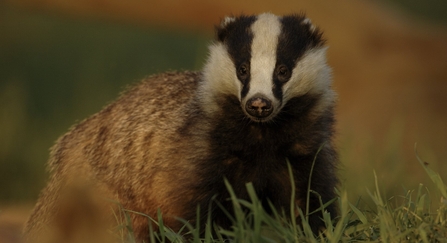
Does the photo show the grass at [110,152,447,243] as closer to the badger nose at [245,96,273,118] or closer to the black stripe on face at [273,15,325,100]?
the badger nose at [245,96,273,118]

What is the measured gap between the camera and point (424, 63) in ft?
25.9

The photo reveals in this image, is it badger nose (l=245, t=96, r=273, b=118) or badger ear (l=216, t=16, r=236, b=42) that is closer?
badger nose (l=245, t=96, r=273, b=118)

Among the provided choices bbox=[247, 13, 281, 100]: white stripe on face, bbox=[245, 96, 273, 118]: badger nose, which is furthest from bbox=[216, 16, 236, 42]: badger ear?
bbox=[245, 96, 273, 118]: badger nose

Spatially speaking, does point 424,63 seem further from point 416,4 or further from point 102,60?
point 416,4

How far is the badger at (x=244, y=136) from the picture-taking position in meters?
3.70

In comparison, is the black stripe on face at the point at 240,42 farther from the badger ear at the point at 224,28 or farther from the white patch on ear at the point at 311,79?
the white patch on ear at the point at 311,79

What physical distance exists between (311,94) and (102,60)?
699 centimetres

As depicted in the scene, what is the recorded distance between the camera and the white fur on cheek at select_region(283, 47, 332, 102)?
3.78 meters

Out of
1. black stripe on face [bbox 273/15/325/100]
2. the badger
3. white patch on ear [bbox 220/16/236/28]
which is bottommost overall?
A: the badger

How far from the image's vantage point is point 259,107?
11.4 feet

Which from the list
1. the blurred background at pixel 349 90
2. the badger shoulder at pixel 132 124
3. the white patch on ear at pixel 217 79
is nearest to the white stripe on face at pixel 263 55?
the white patch on ear at pixel 217 79

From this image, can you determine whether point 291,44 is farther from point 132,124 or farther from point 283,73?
point 132,124

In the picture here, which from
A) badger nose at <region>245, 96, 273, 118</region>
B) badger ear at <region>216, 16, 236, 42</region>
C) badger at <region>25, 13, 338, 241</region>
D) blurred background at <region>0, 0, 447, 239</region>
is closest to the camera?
badger nose at <region>245, 96, 273, 118</region>

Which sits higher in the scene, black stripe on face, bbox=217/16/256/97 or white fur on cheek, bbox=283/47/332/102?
black stripe on face, bbox=217/16/256/97
